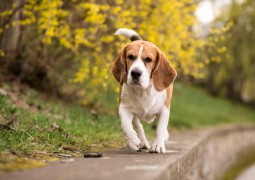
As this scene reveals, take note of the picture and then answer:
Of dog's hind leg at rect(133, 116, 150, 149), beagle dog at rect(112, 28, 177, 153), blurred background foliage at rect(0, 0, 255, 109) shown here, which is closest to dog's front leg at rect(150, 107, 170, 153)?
beagle dog at rect(112, 28, 177, 153)

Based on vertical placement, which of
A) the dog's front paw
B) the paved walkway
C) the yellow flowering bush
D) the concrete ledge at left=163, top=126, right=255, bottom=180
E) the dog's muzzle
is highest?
the yellow flowering bush

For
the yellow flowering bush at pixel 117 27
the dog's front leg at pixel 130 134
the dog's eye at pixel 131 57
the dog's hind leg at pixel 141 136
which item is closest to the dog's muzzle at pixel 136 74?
the dog's eye at pixel 131 57

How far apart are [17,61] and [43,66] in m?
0.58

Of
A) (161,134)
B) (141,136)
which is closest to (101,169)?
(161,134)

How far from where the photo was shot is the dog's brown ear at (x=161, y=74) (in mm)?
5695

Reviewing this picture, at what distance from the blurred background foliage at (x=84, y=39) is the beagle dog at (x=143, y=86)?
2064 mm

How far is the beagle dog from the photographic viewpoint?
5.50m

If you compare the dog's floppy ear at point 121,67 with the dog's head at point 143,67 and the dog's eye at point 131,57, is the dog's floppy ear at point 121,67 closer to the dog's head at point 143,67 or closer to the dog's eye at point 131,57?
the dog's head at point 143,67

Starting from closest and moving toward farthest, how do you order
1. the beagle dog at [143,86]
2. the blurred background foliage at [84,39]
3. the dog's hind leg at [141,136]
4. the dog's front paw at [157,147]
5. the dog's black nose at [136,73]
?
1. the dog's black nose at [136,73]
2. the beagle dog at [143,86]
3. the dog's front paw at [157,147]
4. the dog's hind leg at [141,136]
5. the blurred background foliage at [84,39]

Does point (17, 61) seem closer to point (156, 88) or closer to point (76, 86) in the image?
point (76, 86)

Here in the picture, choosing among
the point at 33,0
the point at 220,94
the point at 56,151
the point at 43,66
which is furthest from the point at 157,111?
the point at 220,94

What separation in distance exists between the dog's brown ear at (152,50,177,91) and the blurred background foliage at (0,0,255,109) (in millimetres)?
2139

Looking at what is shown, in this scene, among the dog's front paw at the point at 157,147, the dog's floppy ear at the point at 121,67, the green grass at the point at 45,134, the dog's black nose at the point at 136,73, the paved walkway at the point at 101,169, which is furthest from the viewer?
the dog's floppy ear at the point at 121,67

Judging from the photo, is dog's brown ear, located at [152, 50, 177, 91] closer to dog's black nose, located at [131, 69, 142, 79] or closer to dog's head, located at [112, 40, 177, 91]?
dog's head, located at [112, 40, 177, 91]
